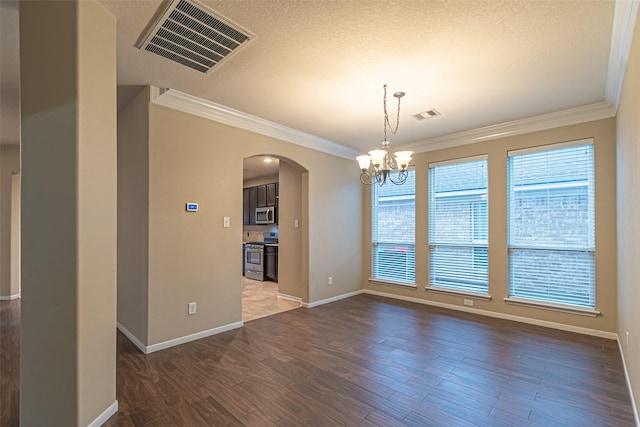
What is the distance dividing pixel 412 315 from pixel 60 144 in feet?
14.2

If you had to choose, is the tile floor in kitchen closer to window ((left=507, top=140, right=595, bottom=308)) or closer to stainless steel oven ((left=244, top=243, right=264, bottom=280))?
stainless steel oven ((left=244, top=243, right=264, bottom=280))

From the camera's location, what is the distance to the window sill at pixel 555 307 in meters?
3.67

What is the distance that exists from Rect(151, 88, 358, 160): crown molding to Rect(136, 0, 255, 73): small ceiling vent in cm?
70

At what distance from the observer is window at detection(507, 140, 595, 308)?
3.74 metres

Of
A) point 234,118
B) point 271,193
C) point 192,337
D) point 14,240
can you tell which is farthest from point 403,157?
point 14,240

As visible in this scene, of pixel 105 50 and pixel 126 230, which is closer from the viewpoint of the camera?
pixel 105 50

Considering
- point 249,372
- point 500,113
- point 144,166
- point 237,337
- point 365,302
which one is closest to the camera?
point 249,372

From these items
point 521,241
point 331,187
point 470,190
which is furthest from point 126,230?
point 521,241

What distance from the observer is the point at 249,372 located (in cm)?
274

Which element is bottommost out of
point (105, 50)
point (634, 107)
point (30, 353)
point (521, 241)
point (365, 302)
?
point (365, 302)

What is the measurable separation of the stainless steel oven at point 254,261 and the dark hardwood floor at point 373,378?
3.41 metres

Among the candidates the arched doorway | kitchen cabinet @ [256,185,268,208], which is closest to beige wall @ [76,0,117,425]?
the arched doorway

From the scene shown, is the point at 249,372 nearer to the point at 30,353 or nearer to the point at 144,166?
the point at 30,353

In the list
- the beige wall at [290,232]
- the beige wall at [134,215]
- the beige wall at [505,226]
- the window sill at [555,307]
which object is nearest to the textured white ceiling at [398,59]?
the beige wall at [505,226]
